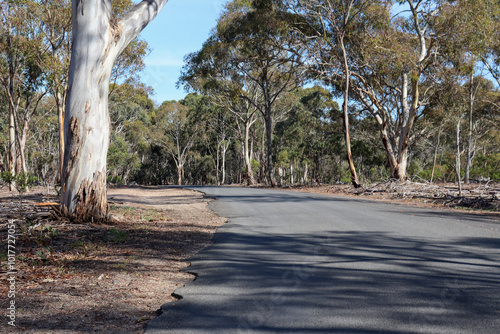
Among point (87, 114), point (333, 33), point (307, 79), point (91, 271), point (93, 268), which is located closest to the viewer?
point (91, 271)

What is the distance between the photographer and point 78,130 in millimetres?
7660

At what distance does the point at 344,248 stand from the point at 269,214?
188 inches

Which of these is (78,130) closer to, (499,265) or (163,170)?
(499,265)

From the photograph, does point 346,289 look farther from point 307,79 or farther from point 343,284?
point 307,79

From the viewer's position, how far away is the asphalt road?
3.29m

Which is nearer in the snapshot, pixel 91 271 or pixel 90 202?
pixel 91 271

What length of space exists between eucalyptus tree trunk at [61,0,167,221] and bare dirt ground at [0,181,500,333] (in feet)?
1.59

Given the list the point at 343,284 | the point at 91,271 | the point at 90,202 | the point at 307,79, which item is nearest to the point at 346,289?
the point at 343,284

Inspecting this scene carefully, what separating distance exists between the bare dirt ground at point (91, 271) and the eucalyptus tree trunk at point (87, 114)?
18.9 inches

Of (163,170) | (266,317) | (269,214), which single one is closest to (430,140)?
(163,170)

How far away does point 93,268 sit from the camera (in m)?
5.15

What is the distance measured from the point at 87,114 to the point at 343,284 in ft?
18.6

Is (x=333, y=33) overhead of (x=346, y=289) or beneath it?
overhead

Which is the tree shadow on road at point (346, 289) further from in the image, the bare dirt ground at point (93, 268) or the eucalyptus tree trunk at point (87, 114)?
the eucalyptus tree trunk at point (87, 114)
